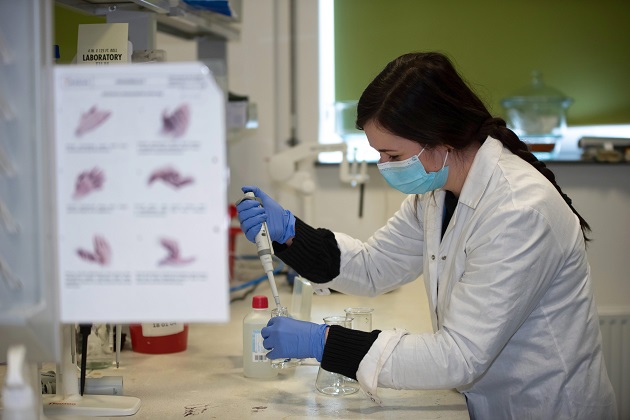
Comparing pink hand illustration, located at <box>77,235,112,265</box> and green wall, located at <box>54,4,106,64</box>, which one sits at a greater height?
green wall, located at <box>54,4,106,64</box>

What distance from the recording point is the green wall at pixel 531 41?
2.81m

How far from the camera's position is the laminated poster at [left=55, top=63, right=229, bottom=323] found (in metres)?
0.81

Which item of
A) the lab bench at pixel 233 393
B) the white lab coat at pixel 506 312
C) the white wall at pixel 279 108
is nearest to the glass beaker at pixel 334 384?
the lab bench at pixel 233 393

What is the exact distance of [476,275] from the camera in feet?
4.25

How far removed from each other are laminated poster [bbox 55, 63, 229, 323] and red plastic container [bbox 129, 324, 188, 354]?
90 cm

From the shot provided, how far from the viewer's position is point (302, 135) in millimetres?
2979

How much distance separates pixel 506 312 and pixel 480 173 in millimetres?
315

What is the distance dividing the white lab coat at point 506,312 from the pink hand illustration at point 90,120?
0.68 m

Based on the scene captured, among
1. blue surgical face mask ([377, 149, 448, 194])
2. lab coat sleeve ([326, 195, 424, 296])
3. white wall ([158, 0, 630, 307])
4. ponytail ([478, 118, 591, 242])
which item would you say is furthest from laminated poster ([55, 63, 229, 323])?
white wall ([158, 0, 630, 307])

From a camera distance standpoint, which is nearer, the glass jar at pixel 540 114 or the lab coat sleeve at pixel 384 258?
the lab coat sleeve at pixel 384 258

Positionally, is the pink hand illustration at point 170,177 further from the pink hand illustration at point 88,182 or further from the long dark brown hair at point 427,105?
the long dark brown hair at point 427,105

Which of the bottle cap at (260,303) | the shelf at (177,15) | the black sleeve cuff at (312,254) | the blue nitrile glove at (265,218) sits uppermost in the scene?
the shelf at (177,15)

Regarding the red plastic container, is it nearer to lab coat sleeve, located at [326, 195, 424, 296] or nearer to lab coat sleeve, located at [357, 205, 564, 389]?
lab coat sleeve, located at [326, 195, 424, 296]

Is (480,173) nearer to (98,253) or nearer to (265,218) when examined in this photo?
(265,218)
